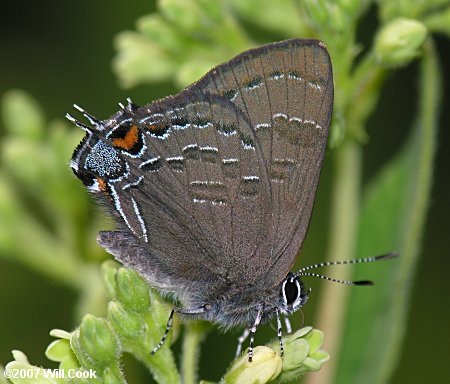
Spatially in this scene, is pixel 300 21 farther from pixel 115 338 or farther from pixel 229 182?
pixel 115 338

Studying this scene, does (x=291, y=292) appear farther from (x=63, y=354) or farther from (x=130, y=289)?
(x=63, y=354)

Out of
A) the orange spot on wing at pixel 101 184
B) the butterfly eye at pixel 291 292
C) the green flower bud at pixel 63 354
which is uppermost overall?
the orange spot on wing at pixel 101 184

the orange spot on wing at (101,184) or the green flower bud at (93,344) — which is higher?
the orange spot on wing at (101,184)

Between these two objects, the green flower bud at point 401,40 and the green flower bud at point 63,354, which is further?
the green flower bud at point 401,40

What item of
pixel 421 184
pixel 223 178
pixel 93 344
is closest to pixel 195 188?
pixel 223 178

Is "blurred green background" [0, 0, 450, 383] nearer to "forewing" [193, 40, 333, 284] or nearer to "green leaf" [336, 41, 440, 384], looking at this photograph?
"green leaf" [336, 41, 440, 384]

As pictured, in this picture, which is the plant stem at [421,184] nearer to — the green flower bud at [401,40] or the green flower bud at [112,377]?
the green flower bud at [401,40]

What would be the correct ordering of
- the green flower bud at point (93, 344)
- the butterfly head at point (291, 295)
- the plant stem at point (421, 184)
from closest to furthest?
the green flower bud at point (93, 344) < the butterfly head at point (291, 295) < the plant stem at point (421, 184)

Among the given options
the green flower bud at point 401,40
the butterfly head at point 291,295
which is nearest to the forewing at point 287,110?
the butterfly head at point 291,295
